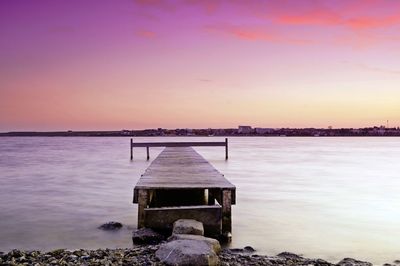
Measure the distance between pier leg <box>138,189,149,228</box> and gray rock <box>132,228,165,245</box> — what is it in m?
0.20

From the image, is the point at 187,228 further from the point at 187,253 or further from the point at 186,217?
the point at 187,253

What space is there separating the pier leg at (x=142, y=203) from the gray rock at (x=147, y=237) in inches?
7.9

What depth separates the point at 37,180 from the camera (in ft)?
71.6

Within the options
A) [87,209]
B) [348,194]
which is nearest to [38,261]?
[87,209]

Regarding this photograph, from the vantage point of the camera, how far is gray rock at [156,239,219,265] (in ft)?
17.4

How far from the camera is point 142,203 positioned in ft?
26.9

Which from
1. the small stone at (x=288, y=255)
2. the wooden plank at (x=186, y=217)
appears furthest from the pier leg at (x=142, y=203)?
the small stone at (x=288, y=255)

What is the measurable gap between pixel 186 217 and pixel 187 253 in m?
2.37

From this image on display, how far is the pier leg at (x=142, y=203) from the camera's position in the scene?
796 centimetres

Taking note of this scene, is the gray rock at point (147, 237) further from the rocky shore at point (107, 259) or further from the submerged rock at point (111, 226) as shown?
the submerged rock at point (111, 226)

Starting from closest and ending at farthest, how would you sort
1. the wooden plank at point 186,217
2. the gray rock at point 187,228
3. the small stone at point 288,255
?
1. the gray rock at point 187,228
2. the small stone at point 288,255
3. the wooden plank at point 186,217

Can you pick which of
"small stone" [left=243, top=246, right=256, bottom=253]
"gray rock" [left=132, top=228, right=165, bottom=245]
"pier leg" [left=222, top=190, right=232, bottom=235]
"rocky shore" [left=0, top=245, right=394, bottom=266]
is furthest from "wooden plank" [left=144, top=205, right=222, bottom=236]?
"rocky shore" [left=0, top=245, right=394, bottom=266]

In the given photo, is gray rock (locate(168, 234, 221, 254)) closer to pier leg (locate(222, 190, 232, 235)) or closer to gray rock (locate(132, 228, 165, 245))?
gray rock (locate(132, 228, 165, 245))

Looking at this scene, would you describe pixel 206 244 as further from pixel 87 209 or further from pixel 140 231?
pixel 87 209
